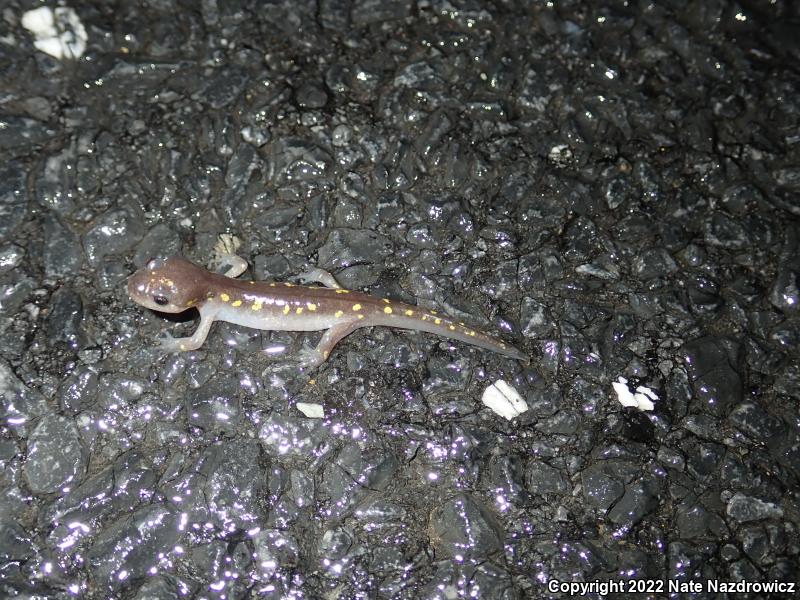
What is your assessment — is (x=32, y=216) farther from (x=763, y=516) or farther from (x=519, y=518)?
(x=763, y=516)

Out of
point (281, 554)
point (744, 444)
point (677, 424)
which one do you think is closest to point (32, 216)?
point (281, 554)

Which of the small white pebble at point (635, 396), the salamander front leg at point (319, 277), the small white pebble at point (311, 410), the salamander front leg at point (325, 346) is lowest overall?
the small white pebble at point (311, 410)

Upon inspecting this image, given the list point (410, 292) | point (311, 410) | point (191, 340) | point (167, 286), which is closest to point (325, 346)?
point (311, 410)

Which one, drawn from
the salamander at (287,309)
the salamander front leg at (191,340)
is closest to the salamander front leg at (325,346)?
the salamander at (287,309)

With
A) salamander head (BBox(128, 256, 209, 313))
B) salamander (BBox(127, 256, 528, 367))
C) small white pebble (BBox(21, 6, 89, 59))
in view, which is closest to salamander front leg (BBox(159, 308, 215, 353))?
salamander (BBox(127, 256, 528, 367))

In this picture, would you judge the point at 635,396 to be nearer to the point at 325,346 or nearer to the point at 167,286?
the point at 325,346

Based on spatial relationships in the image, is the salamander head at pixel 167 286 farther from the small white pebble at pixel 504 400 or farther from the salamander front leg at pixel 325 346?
the small white pebble at pixel 504 400
